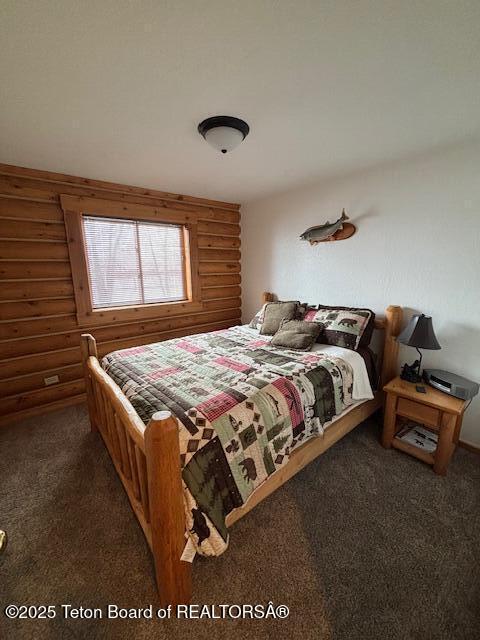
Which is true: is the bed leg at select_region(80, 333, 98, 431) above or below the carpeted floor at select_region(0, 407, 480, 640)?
above

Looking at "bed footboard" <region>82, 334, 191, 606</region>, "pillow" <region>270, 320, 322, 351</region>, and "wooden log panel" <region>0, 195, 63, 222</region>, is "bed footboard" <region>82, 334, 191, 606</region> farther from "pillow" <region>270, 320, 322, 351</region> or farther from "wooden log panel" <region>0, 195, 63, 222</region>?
"wooden log panel" <region>0, 195, 63, 222</region>

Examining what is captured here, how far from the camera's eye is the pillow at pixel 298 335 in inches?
96.1

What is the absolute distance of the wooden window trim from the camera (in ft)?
8.95

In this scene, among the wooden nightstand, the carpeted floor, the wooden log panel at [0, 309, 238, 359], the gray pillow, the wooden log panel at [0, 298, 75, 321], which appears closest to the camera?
the carpeted floor

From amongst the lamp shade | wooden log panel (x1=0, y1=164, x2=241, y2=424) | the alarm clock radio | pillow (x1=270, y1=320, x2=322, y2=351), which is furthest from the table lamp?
wooden log panel (x1=0, y1=164, x2=241, y2=424)

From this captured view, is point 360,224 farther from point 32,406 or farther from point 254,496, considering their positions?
point 32,406

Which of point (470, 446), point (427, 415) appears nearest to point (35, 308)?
point (427, 415)

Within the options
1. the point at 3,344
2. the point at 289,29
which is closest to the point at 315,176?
the point at 289,29

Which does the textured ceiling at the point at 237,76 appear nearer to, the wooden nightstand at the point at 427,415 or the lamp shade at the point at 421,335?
the lamp shade at the point at 421,335

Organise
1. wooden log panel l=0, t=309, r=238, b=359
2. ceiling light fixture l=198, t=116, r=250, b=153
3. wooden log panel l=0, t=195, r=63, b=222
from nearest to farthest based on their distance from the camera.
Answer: ceiling light fixture l=198, t=116, r=250, b=153 < wooden log panel l=0, t=195, r=63, b=222 < wooden log panel l=0, t=309, r=238, b=359

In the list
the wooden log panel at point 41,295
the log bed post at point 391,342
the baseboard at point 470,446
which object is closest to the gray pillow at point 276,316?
the log bed post at point 391,342

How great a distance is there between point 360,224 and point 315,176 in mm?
714

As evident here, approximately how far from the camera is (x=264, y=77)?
133cm

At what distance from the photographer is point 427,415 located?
1993 mm
